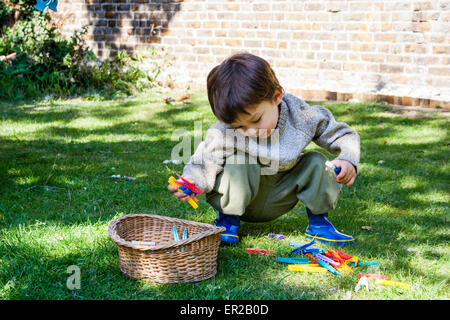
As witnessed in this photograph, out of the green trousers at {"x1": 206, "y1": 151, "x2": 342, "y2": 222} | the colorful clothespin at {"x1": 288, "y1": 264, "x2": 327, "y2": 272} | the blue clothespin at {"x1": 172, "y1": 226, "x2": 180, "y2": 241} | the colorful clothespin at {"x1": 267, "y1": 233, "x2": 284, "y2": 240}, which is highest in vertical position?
the green trousers at {"x1": 206, "y1": 151, "x2": 342, "y2": 222}

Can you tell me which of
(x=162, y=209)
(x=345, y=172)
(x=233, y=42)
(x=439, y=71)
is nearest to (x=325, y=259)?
(x=345, y=172)

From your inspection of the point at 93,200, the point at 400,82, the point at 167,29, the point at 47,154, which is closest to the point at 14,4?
the point at 167,29

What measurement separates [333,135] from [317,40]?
4.85 metres

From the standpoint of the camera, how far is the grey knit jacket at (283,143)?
8.43 feet

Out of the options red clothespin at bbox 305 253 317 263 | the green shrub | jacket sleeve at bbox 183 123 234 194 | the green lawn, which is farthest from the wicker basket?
the green shrub

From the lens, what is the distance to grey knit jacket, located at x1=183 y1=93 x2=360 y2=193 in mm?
2570

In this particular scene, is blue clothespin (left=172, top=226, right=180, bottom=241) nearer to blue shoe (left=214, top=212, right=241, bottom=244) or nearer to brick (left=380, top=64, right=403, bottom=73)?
blue shoe (left=214, top=212, right=241, bottom=244)

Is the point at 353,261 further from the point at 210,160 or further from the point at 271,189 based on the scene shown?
the point at 210,160

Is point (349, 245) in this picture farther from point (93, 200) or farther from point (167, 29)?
point (167, 29)

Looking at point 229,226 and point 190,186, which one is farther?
point 229,226

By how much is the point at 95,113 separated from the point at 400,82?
377 centimetres

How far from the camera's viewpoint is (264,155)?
259 cm

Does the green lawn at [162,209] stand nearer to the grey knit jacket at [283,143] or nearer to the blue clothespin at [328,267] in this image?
the blue clothespin at [328,267]

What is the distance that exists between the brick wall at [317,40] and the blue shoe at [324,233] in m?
4.01
